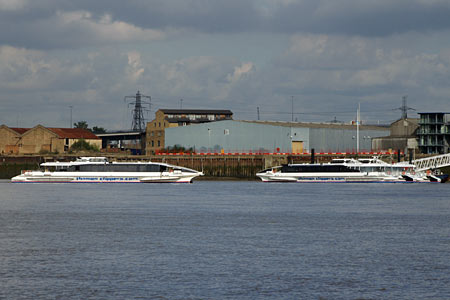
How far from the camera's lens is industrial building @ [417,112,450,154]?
143 m

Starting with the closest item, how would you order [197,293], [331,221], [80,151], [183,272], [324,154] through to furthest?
[197,293] < [183,272] < [331,221] < [324,154] < [80,151]

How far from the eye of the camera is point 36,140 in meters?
183

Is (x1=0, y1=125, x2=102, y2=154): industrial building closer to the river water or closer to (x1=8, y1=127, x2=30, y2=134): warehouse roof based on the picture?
(x1=8, y1=127, x2=30, y2=134): warehouse roof

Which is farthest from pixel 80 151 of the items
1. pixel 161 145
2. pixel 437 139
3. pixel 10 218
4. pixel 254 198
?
pixel 10 218

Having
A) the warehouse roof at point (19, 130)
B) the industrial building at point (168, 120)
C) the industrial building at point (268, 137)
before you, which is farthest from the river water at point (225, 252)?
the warehouse roof at point (19, 130)

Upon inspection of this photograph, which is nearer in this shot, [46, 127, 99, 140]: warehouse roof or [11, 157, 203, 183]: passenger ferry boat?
[11, 157, 203, 183]: passenger ferry boat

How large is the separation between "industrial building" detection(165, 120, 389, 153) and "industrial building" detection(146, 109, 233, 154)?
17.9 metres

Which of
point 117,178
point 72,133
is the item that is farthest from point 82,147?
point 117,178

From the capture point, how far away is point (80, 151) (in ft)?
582

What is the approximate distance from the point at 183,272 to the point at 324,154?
110 metres

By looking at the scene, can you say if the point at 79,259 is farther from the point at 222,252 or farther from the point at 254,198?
the point at 254,198

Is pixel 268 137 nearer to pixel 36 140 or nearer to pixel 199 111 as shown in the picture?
pixel 199 111

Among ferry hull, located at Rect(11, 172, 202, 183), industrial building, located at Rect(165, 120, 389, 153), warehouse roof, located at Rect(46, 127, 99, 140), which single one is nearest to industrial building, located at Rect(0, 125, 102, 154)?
warehouse roof, located at Rect(46, 127, 99, 140)

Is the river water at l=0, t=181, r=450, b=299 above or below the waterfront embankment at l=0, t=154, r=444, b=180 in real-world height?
below
